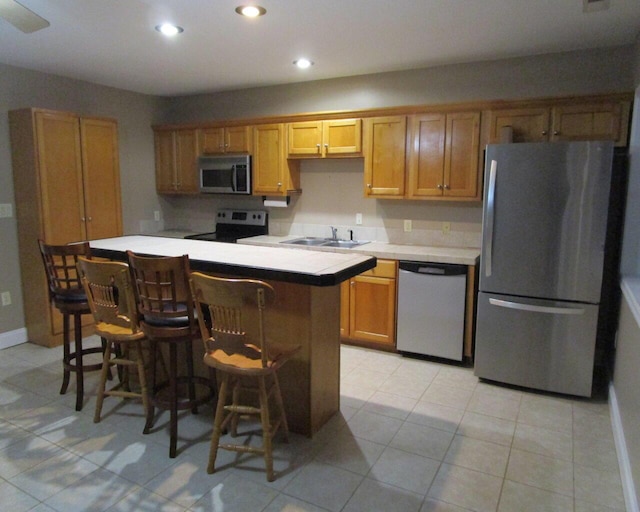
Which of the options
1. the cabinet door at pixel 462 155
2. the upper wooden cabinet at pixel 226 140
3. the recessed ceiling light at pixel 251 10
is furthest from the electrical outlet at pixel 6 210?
the cabinet door at pixel 462 155

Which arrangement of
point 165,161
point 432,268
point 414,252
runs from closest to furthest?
point 432,268
point 414,252
point 165,161

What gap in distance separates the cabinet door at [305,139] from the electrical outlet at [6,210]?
2.51 meters

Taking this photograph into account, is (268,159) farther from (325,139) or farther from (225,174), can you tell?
(325,139)

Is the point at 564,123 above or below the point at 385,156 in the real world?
above

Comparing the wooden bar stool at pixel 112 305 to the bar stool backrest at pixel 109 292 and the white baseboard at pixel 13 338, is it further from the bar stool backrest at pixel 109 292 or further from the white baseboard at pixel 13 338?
the white baseboard at pixel 13 338

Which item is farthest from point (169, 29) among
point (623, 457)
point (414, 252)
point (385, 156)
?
point (623, 457)

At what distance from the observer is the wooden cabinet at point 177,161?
5035 millimetres

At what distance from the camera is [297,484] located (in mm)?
2193

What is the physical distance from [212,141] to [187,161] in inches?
17.0

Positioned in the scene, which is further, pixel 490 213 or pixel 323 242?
pixel 323 242

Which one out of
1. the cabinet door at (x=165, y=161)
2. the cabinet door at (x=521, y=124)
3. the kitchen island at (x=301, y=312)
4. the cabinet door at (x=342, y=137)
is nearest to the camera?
the kitchen island at (x=301, y=312)

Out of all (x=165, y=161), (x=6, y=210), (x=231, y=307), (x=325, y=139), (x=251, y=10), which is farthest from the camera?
(x=165, y=161)

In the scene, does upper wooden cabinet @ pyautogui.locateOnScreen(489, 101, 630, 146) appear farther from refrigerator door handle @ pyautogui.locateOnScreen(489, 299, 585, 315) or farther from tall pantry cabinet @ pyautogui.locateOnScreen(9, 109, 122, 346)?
tall pantry cabinet @ pyautogui.locateOnScreen(9, 109, 122, 346)

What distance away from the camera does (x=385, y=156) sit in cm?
400
